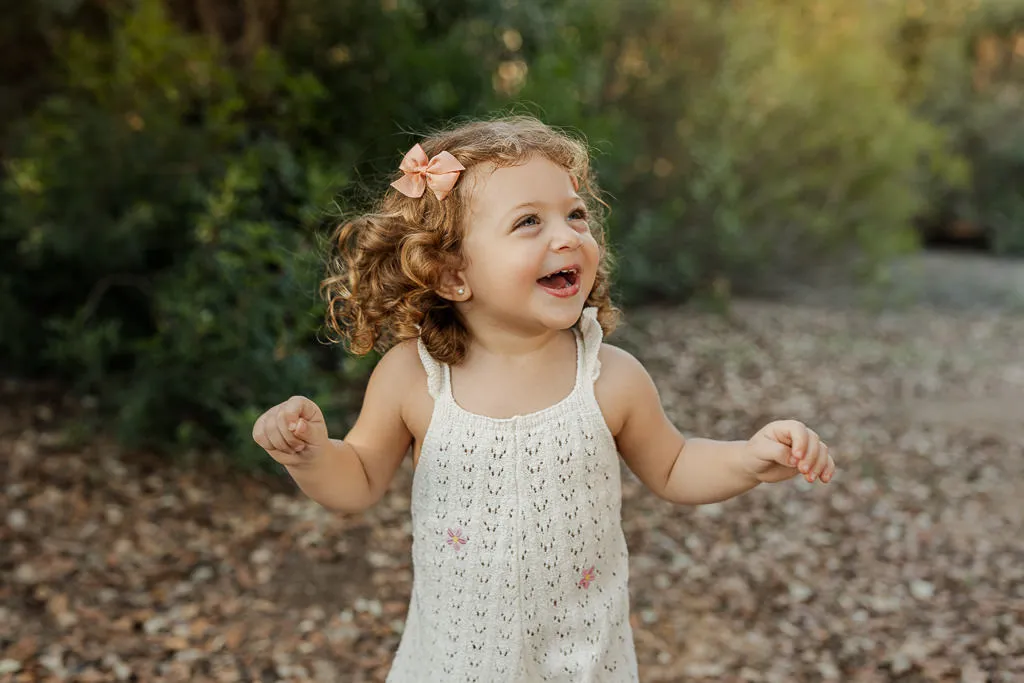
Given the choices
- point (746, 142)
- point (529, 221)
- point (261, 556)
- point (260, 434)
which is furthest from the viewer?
point (746, 142)

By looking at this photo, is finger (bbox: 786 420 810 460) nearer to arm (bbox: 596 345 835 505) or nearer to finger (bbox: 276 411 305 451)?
Answer: arm (bbox: 596 345 835 505)

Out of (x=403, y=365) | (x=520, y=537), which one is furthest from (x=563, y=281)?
(x=520, y=537)

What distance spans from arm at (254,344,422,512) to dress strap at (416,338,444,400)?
2 cm

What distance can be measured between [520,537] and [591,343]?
1.20ft

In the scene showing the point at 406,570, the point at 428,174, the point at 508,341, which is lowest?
the point at 406,570

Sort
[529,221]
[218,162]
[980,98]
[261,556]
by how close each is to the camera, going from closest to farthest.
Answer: [529,221] < [261,556] < [218,162] < [980,98]

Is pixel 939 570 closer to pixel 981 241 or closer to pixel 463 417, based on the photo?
pixel 463 417

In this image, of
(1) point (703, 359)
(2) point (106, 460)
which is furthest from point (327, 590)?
(1) point (703, 359)

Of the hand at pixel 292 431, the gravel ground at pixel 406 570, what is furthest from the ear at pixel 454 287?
the gravel ground at pixel 406 570

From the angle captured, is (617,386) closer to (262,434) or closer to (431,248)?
(431,248)

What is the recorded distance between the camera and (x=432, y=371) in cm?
179

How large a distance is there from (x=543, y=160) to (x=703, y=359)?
14.2ft

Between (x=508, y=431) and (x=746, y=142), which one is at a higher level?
(x=746, y=142)

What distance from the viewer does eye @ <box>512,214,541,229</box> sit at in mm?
1688
